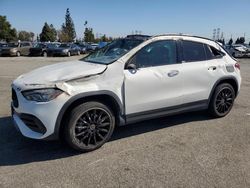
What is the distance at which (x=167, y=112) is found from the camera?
5.33 m

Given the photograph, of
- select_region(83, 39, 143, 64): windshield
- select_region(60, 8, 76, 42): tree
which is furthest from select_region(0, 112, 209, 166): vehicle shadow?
select_region(60, 8, 76, 42): tree

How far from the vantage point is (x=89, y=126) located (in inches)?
178

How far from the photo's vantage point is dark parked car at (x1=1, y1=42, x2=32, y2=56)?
98.8 feet

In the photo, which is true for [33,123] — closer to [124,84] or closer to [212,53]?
[124,84]

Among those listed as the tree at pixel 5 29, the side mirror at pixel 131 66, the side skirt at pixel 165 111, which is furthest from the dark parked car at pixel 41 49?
the tree at pixel 5 29

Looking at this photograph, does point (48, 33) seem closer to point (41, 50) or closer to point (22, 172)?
point (41, 50)

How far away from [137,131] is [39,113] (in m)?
1.97

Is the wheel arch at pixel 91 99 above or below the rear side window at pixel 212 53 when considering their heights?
below

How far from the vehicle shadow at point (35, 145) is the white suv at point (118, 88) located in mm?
305

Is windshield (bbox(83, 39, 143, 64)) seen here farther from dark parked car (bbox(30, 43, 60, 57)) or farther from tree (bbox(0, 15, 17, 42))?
tree (bbox(0, 15, 17, 42))

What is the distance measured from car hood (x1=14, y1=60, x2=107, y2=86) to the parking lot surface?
106 centimetres

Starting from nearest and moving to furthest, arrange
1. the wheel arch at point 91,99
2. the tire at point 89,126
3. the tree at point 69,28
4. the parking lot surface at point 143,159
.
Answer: the parking lot surface at point 143,159 → the wheel arch at point 91,99 → the tire at point 89,126 → the tree at point 69,28

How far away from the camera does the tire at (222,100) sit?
606 centimetres

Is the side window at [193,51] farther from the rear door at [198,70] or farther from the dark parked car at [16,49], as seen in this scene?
the dark parked car at [16,49]
